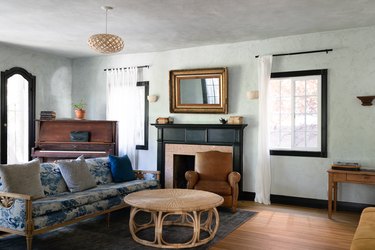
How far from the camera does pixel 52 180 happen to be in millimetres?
4160

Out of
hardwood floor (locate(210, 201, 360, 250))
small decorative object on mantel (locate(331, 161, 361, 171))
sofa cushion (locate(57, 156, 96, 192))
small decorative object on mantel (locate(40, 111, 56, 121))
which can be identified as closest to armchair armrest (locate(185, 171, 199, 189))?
hardwood floor (locate(210, 201, 360, 250))

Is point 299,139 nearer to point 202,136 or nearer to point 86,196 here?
point 202,136

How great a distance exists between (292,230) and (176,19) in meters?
3.13

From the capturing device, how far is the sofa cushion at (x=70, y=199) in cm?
346

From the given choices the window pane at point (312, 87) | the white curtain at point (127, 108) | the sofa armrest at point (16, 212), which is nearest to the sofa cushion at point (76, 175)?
the sofa armrest at point (16, 212)

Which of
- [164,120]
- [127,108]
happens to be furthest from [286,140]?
[127,108]

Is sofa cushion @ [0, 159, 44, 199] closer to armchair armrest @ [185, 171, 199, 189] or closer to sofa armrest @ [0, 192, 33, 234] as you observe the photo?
sofa armrest @ [0, 192, 33, 234]

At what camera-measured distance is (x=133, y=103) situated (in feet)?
22.9

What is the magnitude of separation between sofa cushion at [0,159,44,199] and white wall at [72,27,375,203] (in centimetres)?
319

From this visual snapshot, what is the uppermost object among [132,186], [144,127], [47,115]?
[47,115]

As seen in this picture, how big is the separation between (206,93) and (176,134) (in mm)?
942

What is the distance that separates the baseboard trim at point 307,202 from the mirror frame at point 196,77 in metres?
1.53

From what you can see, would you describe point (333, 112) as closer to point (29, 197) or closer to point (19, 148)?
point (29, 197)

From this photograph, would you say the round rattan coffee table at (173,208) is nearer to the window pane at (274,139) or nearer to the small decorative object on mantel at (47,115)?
the window pane at (274,139)
